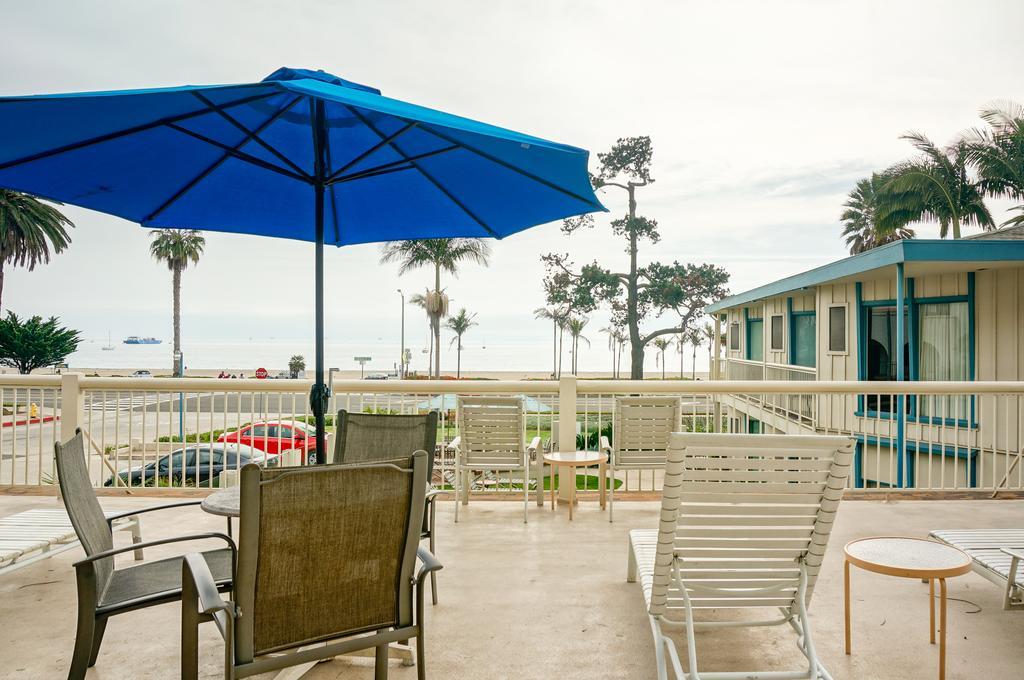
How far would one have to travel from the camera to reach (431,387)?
5.36 metres

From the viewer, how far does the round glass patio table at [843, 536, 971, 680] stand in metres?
2.45

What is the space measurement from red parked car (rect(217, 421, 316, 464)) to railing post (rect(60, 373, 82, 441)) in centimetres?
118

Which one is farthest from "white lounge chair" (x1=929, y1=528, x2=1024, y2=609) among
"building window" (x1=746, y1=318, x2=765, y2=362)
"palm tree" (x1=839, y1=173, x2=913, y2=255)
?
"palm tree" (x1=839, y1=173, x2=913, y2=255)

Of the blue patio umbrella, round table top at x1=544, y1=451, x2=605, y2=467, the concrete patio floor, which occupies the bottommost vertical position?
the concrete patio floor

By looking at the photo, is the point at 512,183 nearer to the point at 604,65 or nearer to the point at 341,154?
the point at 341,154

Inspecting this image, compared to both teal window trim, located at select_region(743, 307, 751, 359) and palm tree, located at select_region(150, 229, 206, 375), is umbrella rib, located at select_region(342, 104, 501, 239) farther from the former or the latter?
palm tree, located at select_region(150, 229, 206, 375)

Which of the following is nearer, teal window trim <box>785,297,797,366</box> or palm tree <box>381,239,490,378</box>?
teal window trim <box>785,297,797,366</box>

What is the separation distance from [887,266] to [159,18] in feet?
38.2

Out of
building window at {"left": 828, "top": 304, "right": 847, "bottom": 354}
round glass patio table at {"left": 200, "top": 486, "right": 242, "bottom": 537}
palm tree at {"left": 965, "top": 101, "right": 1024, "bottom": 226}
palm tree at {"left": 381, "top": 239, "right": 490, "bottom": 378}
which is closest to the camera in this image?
round glass patio table at {"left": 200, "top": 486, "right": 242, "bottom": 537}

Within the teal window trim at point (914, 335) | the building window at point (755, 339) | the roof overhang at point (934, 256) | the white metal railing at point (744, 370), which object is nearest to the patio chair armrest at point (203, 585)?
the teal window trim at point (914, 335)

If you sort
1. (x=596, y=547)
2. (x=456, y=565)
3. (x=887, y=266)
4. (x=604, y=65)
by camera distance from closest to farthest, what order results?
(x=456, y=565) < (x=596, y=547) < (x=887, y=266) < (x=604, y=65)

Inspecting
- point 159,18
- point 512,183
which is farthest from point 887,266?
point 159,18

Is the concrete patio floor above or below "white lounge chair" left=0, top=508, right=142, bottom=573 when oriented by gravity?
below

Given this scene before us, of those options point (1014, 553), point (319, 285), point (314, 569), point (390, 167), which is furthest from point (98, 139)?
point (1014, 553)
